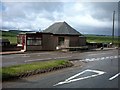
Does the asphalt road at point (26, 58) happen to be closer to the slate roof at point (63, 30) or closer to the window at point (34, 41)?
the window at point (34, 41)

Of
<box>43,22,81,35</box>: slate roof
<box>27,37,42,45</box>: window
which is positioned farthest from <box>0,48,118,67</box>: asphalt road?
<box>43,22,81,35</box>: slate roof

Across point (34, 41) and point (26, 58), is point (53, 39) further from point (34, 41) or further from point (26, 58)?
point (26, 58)

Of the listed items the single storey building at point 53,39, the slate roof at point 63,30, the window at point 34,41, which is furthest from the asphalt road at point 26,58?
Answer: the slate roof at point 63,30

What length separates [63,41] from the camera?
43594 mm

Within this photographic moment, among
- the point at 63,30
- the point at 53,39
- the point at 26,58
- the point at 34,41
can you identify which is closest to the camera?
the point at 26,58

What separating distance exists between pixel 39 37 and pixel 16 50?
4.48 m

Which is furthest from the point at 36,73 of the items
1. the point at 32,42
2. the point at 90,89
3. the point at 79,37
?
the point at 79,37

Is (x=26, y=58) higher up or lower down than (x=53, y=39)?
lower down

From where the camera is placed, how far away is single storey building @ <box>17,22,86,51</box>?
38156mm

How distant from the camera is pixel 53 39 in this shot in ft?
137

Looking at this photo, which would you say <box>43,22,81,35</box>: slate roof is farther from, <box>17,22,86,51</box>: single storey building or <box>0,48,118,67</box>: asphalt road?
<box>0,48,118,67</box>: asphalt road

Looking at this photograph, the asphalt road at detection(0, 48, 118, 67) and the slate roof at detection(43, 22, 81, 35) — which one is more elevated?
the slate roof at detection(43, 22, 81, 35)

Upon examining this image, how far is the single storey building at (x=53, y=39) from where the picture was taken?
38.2m

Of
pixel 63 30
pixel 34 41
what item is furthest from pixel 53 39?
pixel 63 30
